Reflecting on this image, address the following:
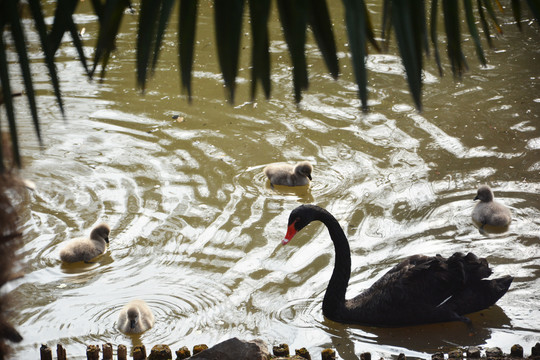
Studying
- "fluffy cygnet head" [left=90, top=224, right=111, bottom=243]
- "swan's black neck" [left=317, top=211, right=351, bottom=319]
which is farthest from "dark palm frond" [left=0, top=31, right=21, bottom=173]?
"fluffy cygnet head" [left=90, top=224, right=111, bottom=243]

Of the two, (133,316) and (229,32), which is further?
(133,316)

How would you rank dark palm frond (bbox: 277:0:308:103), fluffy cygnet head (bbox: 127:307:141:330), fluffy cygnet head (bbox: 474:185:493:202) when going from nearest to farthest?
1. dark palm frond (bbox: 277:0:308:103)
2. fluffy cygnet head (bbox: 127:307:141:330)
3. fluffy cygnet head (bbox: 474:185:493:202)

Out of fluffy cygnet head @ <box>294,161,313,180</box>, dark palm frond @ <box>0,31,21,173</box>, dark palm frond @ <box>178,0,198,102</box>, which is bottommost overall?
fluffy cygnet head @ <box>294,161,313,180</box>

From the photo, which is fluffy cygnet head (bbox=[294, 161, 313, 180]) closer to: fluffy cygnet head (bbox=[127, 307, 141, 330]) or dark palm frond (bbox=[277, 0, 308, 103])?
fluffy cygnet head (bbox=[127, 307, 141, 330])

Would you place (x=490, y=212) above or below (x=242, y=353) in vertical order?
below

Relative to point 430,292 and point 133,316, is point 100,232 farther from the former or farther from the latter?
point 430,292

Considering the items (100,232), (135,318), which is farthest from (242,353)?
(100,232)

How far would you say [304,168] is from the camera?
A: 6020 millimetres

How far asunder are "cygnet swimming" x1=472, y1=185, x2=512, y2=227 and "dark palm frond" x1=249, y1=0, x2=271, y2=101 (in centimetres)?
477

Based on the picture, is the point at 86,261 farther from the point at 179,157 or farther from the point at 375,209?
the point at 375,209

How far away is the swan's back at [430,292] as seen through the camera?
4430 mm

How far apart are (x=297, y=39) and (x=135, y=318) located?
12.2ft

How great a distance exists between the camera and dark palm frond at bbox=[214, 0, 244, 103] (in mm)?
836

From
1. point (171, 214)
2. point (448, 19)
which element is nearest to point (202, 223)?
point (171, 214)
